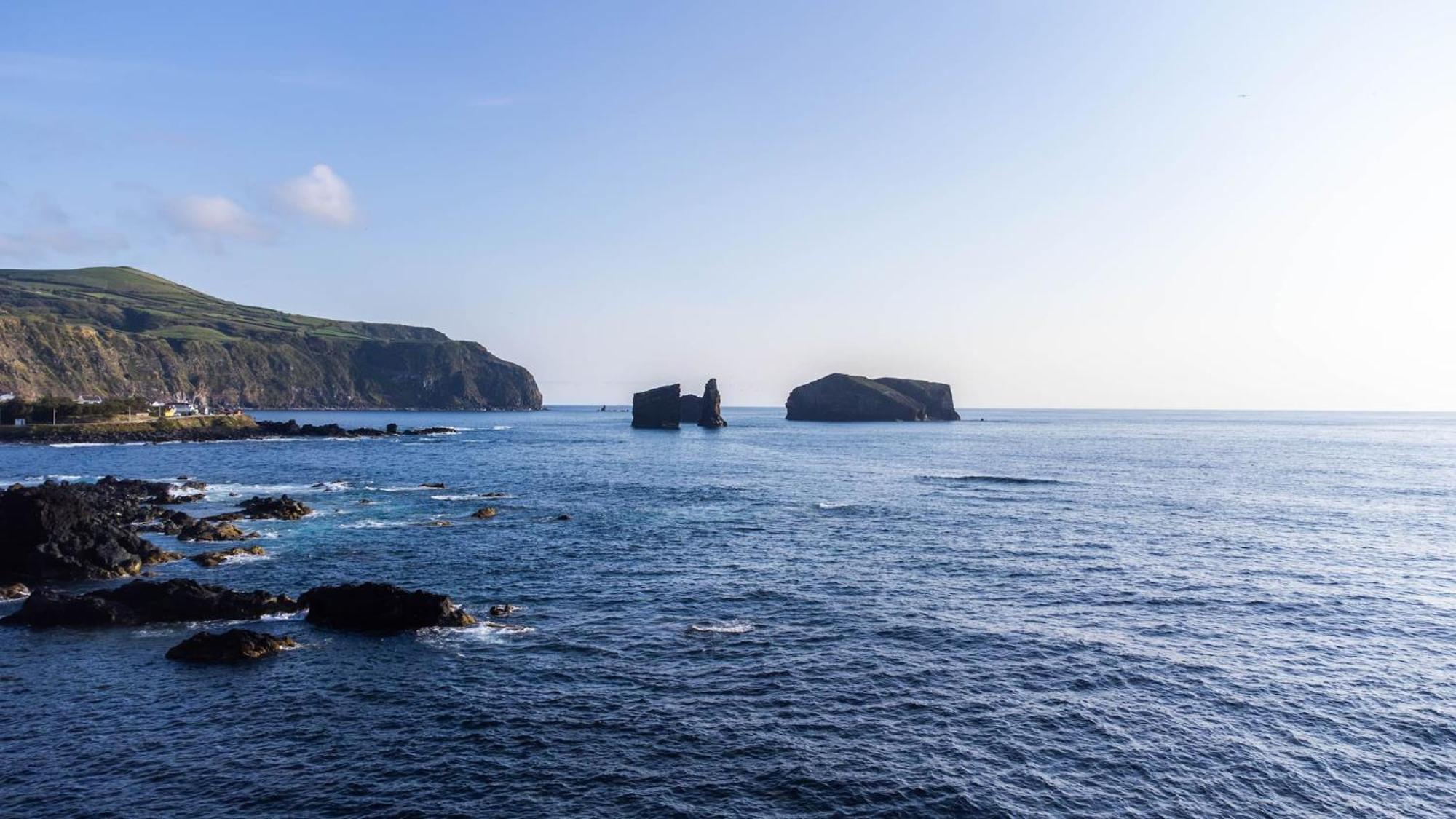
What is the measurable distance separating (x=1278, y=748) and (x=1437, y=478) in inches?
4662

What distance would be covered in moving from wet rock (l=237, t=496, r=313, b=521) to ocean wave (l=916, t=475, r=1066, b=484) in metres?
73.6

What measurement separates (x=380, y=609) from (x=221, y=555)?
2250 cm

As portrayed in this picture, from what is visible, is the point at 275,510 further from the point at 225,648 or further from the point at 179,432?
the point at 179,432

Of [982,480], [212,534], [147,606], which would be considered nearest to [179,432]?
[212,534]

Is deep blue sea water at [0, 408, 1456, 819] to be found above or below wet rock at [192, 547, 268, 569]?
below

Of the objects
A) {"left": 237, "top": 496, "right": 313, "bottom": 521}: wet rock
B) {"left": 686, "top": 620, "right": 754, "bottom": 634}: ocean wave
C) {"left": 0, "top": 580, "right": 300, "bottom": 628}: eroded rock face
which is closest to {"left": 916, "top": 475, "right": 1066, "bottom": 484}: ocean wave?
{"left": 686, "top": 620, "right": 754, "bottom": 634}: ocean wave

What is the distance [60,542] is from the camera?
50.5 m

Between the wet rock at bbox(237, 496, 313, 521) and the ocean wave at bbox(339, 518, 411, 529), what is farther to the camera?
the wet rock at bbox(237, 496, 313, 521)

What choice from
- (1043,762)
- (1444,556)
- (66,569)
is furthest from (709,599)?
(1444,556)

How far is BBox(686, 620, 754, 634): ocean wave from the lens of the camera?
38.7 metres

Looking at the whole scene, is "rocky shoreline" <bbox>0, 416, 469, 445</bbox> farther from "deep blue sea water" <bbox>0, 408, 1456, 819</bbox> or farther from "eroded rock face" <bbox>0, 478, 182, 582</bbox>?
"eroded rock face" <bbox>0, 478, 182, 582</bbox>

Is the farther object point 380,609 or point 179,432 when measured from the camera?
point 179,432

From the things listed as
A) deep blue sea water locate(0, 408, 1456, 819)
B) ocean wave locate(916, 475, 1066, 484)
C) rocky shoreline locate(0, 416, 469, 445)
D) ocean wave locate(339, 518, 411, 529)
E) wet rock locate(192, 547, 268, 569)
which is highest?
rocky shoreline locate(0, 416, 469, 445)

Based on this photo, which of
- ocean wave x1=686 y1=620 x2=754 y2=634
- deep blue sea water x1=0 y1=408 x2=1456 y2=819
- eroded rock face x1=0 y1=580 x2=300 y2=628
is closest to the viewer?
deep blue sea water x1=0 y1=408 x2=1456 y2=819
